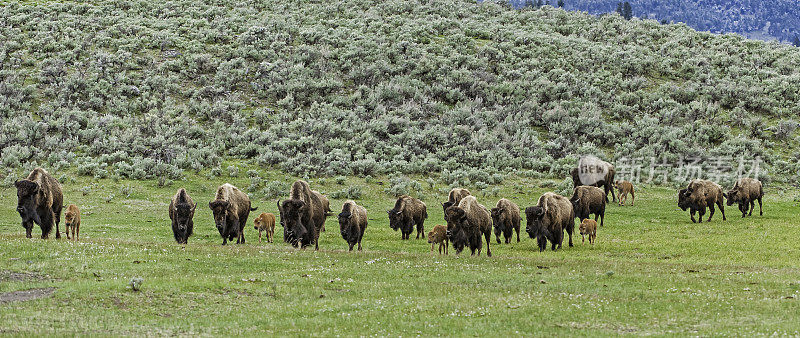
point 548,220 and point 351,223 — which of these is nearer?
point 351,223

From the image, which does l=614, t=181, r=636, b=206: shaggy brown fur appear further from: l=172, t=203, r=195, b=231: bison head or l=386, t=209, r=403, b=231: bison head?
l=172, t=203, r=195, b=231: bison head

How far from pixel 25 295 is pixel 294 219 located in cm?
1001

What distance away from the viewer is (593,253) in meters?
24.0

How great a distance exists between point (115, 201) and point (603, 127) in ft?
130

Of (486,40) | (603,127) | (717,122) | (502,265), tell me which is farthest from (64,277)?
(486,40)

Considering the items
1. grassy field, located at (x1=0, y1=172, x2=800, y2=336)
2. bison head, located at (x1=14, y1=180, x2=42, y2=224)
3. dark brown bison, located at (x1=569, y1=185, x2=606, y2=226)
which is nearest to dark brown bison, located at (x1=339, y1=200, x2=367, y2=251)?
grassy field, located at (x1=0, y1=172, x2=800, y2=336)

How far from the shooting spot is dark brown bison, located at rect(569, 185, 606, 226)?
31.2m

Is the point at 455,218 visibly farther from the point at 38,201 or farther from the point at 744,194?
the point at 744,194

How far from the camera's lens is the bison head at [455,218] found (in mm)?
21266

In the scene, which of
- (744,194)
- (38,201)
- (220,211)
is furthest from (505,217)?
(38,201)

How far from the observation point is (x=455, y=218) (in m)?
21.4

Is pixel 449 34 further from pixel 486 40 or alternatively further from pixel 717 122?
pixel 717 122

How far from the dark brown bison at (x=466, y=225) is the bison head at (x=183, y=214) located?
8466 millimetres

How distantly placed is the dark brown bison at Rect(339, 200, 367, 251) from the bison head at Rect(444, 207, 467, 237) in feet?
11.8
